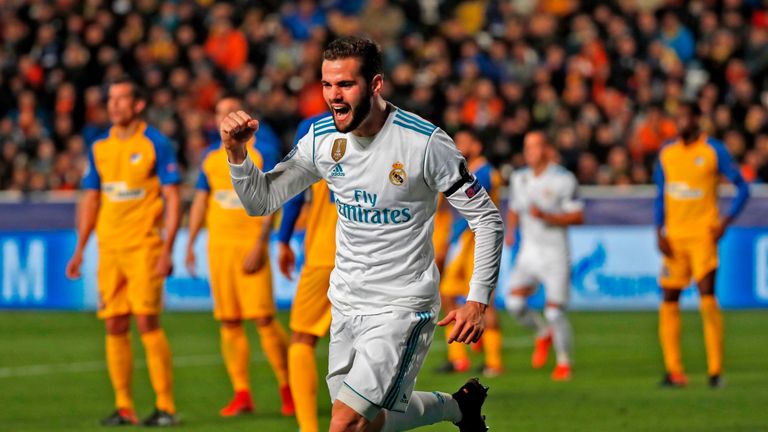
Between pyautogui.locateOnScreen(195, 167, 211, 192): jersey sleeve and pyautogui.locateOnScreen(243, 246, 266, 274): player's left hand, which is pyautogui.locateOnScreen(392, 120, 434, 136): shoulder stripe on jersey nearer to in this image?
pyautogui.locateOnScreen(243, 246, 266, 274): player's left hand

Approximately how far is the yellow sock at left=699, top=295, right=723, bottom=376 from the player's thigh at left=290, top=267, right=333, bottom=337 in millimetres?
4732

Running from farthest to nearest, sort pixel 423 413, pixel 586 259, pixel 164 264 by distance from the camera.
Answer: pixel 586 259 → pixel 164 264 → pixel 423 413

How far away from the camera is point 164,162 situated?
1055cm

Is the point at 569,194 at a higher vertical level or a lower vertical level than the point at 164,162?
lower

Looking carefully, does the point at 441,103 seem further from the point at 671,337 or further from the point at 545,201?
the point at 671,337

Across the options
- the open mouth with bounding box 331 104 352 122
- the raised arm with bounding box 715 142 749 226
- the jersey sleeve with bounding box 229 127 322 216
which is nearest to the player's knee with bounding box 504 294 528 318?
the raised arm with bounding box 715 142 749 226

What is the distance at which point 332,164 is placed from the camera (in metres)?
6.82

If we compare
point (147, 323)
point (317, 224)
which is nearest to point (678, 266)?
point (317, 224)

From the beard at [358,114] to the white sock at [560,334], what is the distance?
7365 millimetres

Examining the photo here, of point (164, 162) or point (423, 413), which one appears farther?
point (164, 162)

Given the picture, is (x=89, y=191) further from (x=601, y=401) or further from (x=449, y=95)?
(x=449, y=95)

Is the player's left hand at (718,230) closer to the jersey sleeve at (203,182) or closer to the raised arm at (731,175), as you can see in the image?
the raised arm at (731,175)

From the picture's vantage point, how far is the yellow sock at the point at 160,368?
34.3 ft

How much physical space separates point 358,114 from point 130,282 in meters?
4.46
